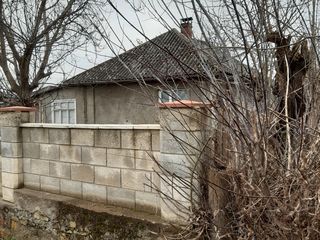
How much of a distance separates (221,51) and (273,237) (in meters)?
1.69

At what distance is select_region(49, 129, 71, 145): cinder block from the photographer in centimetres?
575

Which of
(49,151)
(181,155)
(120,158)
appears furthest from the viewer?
(49,151)

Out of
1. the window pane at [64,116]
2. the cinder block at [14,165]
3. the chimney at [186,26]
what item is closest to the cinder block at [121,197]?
the cinder block at [14,165]

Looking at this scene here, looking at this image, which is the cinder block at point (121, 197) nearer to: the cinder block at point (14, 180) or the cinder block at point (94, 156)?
the cinder block at point (94, 156)

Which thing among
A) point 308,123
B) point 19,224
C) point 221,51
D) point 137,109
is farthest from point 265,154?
point 137,109

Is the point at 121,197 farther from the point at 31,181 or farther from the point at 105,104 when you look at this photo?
the point at 105,104

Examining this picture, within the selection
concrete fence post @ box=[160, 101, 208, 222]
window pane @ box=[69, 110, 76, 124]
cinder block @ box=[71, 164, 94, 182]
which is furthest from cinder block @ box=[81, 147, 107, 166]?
window pane @ box=[69, 110, 76, 124]

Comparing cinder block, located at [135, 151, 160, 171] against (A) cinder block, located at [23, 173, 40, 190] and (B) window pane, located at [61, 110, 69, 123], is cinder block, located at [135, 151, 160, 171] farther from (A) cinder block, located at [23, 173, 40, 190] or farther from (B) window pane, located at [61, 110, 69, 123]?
(B) window pane, located at [61, 110, 69, 123]

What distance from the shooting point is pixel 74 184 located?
5.75 meters

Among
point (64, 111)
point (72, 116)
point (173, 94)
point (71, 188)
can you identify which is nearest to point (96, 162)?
point (71, 188)

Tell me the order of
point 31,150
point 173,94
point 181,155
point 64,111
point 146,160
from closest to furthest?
point 173,94, point 181,155, point 146,160, point 31,150, point 64,111

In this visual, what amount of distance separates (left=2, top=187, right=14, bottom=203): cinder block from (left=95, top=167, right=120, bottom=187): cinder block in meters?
1.96

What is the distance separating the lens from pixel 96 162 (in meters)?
5.41

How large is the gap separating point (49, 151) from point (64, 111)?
1383cm
